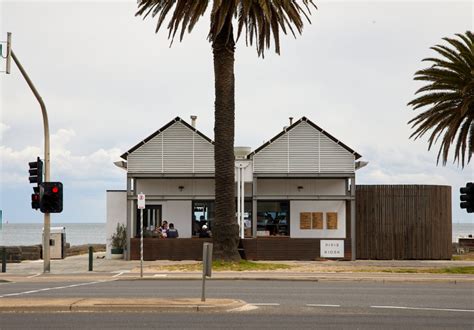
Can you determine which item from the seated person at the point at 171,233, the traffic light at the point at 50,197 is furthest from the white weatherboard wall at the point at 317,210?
the traffic light at the point at 50,197

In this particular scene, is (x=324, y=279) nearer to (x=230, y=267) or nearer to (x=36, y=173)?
(x=230, y=267)

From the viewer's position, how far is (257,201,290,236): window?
38281 mm

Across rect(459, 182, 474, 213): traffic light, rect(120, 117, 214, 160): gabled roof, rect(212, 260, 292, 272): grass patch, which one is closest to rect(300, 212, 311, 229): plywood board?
rect(120, 117, 214, 160): gabled roof

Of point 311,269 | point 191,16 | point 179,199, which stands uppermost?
point 191,16

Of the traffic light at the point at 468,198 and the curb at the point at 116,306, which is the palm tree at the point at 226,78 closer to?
the traffic light at the point at 468,198

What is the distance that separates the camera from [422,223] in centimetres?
3631

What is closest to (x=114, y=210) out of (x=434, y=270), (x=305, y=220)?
(x=305, y=220)

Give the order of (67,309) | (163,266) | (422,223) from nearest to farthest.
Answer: (67,309) → (163,266) → (422,223)

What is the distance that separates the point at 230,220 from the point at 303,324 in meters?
16.0

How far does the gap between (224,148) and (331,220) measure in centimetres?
936

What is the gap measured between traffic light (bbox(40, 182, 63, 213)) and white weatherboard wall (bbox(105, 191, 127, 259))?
32.7ft

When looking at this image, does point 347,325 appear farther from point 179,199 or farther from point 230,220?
point 179,199

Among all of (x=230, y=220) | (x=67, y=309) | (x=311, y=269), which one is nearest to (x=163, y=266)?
(x=230, y=220)

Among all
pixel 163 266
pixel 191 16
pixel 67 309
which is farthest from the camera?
pixel 163 266
